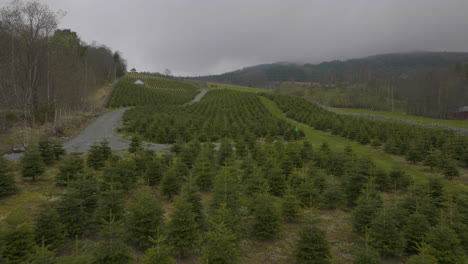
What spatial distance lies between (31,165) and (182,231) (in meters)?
9.05

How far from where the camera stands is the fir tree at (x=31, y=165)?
403 inches

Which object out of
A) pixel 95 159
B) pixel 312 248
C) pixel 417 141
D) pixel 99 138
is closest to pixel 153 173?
pixel 95 159

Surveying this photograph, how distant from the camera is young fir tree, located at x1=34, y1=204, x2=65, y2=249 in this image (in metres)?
5.61

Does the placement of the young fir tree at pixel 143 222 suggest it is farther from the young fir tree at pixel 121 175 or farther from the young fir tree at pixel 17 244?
the young fir tree at pixel 121 175

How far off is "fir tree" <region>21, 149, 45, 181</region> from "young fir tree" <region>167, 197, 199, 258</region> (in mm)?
8543

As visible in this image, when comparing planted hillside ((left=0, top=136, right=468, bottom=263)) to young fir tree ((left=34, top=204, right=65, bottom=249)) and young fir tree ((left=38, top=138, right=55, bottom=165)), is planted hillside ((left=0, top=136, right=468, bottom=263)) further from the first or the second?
young fir tree ((left=38, top=138, right=55, bottom=165))

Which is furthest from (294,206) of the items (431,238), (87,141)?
(87,141)

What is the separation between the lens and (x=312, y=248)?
5.72 meters

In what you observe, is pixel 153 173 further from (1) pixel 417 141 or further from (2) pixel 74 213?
(1) pixel 417 141

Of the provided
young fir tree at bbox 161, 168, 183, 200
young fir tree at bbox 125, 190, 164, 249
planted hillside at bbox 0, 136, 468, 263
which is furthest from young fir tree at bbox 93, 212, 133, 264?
young fir tree at bbox 161, 168, 183, 200

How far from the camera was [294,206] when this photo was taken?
8492 mm

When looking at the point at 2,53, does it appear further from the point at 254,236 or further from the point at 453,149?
the point at 453,149

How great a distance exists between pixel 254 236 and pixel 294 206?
1.98 metres

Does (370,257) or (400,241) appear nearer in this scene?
(370,257)
